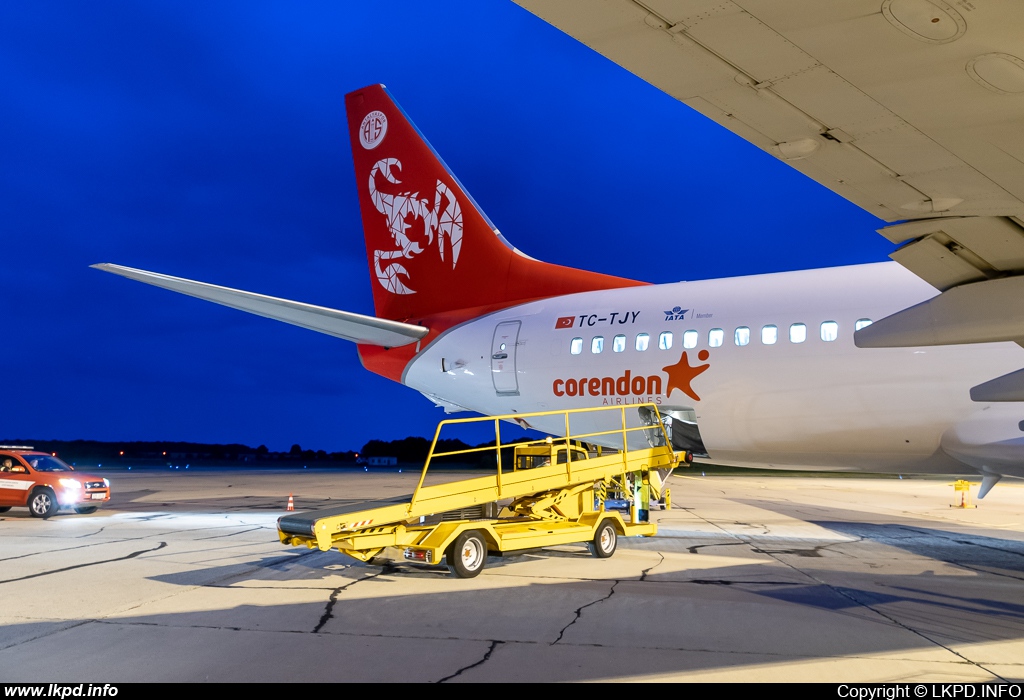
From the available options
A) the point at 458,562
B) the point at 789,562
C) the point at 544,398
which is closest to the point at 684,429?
the point at 544,398

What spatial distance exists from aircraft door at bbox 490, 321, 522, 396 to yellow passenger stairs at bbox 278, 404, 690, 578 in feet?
6.44

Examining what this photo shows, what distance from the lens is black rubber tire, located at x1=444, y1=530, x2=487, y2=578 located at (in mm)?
9664

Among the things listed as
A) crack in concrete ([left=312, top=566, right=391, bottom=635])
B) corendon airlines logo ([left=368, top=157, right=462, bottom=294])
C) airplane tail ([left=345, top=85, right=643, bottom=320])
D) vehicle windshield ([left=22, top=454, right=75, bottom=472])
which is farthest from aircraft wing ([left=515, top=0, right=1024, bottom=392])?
vehicle windshield ([left=22, top=454, right=75, bottom=472])

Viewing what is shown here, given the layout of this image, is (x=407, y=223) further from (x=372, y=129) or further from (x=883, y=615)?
(x=883, y=615)

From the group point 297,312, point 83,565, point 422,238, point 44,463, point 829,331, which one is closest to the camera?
point 83,565

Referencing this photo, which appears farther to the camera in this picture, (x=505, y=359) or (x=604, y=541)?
(x=505, y=359)

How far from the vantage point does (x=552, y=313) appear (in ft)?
54.9

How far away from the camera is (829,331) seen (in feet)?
41.8

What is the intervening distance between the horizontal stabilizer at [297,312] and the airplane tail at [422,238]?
1.76 meters

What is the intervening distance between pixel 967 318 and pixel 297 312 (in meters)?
11.4

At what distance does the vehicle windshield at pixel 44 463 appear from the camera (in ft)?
57.9

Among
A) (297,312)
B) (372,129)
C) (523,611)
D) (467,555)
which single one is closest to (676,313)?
(467,555)

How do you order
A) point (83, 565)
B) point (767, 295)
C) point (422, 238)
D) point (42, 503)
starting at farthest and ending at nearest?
1. point (422, 238)
2. point (42, 503)
3. point (767, 295)
4. point (83, 565)

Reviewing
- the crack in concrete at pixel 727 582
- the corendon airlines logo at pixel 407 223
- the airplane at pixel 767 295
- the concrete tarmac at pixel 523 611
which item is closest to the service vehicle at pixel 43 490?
the concrete tarmac at pixel 523 611
